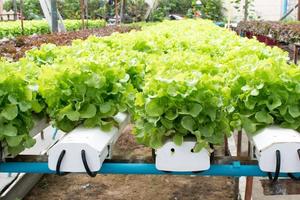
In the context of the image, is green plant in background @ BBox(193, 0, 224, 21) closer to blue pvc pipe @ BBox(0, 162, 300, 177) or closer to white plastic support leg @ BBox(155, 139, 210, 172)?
blue pvc pipe @ BBox(0, 162, 300, 177)

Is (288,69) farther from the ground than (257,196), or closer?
farther from the ground

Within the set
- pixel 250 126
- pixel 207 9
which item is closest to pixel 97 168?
pixel 250 126

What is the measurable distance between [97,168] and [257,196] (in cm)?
227

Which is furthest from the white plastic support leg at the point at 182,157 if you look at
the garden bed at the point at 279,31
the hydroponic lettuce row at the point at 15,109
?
the garden bed at the point at 279,31

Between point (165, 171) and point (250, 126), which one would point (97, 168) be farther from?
point (250, 126)

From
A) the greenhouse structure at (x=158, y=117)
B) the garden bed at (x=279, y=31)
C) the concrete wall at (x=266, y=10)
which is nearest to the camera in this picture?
the greenhouse structure at (x=158, y=117)

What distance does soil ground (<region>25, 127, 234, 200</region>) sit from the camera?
15.4 ft

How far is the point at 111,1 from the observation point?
100ft

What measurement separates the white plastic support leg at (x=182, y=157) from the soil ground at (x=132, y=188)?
2.28 metres

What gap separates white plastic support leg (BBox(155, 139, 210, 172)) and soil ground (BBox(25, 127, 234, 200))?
2280mm

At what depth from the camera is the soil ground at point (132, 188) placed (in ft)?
15.4

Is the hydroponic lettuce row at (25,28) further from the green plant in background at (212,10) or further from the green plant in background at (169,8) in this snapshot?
the green plant in background at (212,10)

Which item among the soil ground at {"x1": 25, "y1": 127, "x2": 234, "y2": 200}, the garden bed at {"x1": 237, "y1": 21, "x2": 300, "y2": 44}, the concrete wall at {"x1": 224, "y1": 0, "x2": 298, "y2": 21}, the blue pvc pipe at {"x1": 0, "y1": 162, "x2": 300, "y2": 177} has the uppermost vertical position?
the concrete wall at {"x1": 224, "y1": 0, "x2": 298, "y2": 21}

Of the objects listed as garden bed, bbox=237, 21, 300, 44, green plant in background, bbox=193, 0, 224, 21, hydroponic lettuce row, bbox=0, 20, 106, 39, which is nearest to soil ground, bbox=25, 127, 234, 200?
garden bed, bbox=237, 21, 300, 44
